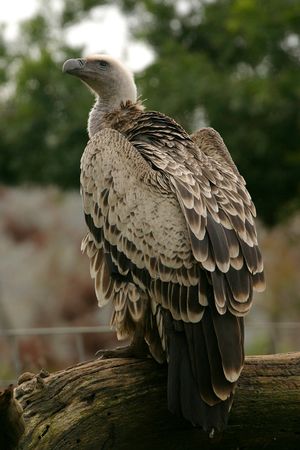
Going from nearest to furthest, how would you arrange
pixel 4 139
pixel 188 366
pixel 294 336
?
pixel 188 366, pixel 4 139, pixel 294 336

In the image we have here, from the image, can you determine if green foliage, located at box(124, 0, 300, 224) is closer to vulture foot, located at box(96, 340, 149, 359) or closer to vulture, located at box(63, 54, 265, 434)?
vulture, located at box(63, 54, 265, 434)

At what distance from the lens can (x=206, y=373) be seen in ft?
21.0

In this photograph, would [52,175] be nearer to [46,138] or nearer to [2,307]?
[46,138]

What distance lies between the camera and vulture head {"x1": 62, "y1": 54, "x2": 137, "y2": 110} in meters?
9.09

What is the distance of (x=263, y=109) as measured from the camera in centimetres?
1861

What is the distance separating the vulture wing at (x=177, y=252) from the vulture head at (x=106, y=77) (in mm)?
1145

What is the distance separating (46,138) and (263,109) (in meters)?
4.64

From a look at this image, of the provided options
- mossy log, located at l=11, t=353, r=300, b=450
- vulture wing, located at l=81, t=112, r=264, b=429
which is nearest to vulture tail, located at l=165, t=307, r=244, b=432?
vulture wing, located at l=81, t=112, r=264, b=429

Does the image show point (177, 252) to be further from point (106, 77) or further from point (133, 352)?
point (106, 77)

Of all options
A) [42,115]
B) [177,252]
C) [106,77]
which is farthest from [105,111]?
[42,115]

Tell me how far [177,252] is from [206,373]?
0.80 meters

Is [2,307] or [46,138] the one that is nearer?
[46,138]

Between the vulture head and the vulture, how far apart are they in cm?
95

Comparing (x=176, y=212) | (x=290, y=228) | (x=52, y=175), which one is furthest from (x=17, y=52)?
(x=176, y=212)
